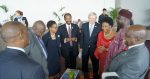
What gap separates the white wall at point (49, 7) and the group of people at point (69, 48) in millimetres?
6040

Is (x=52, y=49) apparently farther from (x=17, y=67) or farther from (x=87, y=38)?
(x=17, y=67)

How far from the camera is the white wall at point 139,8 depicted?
12.7 m

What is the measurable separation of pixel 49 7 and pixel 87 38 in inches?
252

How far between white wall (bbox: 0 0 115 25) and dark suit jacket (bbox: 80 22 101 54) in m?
6.22

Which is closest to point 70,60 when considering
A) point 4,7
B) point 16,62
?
point 16,62

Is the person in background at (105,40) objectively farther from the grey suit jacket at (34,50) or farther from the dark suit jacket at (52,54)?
the grey suit jacket at (34,50)

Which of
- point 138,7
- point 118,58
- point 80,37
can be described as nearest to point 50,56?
point 80,37

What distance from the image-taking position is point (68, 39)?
577cm

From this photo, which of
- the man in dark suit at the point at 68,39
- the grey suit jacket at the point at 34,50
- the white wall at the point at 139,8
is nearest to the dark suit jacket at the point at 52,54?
the man in dark suit at the point at 68,39

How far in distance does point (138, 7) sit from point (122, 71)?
10.6 meters

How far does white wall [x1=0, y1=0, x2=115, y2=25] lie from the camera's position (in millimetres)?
11531

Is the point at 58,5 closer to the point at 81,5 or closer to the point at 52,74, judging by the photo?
the point at 81,5

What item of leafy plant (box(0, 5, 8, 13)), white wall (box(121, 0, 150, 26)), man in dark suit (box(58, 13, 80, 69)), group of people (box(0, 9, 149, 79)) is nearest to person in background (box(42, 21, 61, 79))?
group of people (box(0, 9, 149, 79))

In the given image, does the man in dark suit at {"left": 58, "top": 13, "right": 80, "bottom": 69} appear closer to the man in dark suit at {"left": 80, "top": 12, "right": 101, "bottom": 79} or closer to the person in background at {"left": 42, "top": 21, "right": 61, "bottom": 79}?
the man in dark suit at {"left": 80, "top": 12, "right": 101, "bottom": 79}
